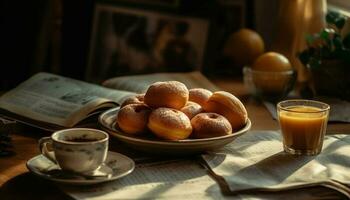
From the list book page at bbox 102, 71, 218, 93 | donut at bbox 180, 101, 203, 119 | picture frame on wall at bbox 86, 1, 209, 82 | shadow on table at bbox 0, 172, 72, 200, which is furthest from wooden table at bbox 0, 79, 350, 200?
picture frame on wall at bbox 86, 1, 209, 82

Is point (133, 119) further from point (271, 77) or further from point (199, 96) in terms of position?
point (271, 77)

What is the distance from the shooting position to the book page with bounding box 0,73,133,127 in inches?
51.2

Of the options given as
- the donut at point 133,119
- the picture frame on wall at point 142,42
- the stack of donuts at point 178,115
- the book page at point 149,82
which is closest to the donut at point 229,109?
the stack of donuts at point 178,115

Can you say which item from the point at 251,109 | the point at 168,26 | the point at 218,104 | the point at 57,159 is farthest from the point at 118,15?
the point at 57,159

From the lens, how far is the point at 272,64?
62.7 inches

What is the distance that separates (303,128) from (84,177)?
397 mm

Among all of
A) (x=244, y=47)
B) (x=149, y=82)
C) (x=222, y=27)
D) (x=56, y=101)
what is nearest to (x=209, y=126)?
(x=56, y=101)

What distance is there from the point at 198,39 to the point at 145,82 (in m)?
0.38

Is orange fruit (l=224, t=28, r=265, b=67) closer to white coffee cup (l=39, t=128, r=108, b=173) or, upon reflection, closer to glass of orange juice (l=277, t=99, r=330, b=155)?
glass of orange juice (l=277, t=99, r=330, b=155)

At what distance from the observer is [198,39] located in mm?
1931

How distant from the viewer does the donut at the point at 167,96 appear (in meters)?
1.12

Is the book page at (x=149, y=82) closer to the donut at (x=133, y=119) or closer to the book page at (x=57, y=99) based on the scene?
the book page at (x=57, y=99)

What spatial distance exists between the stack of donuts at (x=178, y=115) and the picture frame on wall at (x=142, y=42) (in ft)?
2.50

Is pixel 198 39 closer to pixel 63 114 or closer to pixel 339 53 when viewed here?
pixel 339 53
